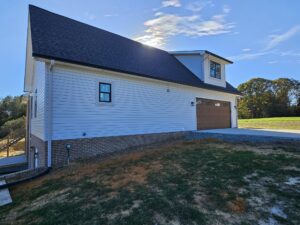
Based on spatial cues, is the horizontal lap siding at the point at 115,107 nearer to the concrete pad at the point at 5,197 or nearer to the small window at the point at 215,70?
the concrete pad at the point at 5,197

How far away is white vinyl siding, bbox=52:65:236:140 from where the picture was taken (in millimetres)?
7961

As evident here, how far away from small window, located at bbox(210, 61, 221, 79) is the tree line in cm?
2737

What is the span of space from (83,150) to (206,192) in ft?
19.0

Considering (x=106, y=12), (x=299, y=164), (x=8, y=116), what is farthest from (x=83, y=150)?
(x=8, y=116)

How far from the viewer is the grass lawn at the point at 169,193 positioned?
3.55 metres

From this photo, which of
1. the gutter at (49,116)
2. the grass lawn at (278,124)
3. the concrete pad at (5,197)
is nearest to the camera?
the concrete pad at (5,197)

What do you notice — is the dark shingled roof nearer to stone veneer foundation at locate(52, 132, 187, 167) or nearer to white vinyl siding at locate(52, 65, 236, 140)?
white vinyl siding at locate(52, 65, 236, 140)

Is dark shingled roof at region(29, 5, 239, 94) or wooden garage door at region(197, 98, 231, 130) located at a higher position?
dark shingled roof at region(29, 5, 239, 94)

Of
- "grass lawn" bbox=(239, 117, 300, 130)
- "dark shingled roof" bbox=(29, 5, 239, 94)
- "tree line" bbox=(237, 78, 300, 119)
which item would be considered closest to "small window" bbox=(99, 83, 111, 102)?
"dark shingled roof" bbox=(29, 5, 239, 94)

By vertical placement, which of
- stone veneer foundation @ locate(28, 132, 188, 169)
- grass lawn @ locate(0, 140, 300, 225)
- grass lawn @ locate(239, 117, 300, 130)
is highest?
grass lawn @ locate(239, 117, 300, 130)

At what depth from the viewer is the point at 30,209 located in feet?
14.0

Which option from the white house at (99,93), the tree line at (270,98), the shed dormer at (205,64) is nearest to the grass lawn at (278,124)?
the shed dormer at (205,64)

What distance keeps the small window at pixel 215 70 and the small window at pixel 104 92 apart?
1031 cm

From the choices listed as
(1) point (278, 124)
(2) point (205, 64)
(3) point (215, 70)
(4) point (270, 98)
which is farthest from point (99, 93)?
(4) point (270, 98)
